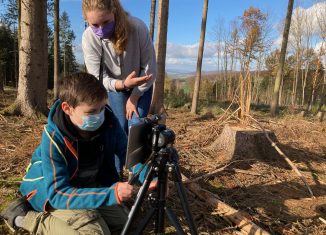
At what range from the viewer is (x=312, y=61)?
3219 cm

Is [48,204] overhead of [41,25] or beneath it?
beneath

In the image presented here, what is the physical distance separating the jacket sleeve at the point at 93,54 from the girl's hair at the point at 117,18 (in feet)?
0.51

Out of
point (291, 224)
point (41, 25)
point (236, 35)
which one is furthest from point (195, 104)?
point (236, 35)

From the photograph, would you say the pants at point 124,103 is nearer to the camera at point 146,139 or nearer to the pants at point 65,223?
the pants at point 65,223

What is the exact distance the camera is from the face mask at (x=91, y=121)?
197 centimetres

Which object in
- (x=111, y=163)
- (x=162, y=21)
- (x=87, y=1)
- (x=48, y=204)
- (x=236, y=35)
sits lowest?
(x=48, y=204)

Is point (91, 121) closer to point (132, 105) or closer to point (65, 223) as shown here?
point (65, 223)

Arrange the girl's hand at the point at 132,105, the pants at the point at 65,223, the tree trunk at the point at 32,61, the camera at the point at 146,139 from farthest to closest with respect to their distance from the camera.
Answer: the tree trunk at the point at 32,61 < the girl's hand at the point at 132,105 < the pants at the point at 65,223 < the camera at the point at 146,139

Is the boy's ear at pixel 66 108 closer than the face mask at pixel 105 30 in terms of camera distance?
Result: Yes

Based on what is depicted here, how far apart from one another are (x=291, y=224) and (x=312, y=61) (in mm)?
33100

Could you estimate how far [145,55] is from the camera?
2854 millimetres

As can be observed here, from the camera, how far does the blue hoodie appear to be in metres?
1.92

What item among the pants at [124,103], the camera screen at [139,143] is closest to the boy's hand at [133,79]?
the pants at [124,103]

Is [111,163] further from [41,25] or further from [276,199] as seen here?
[41,25]
